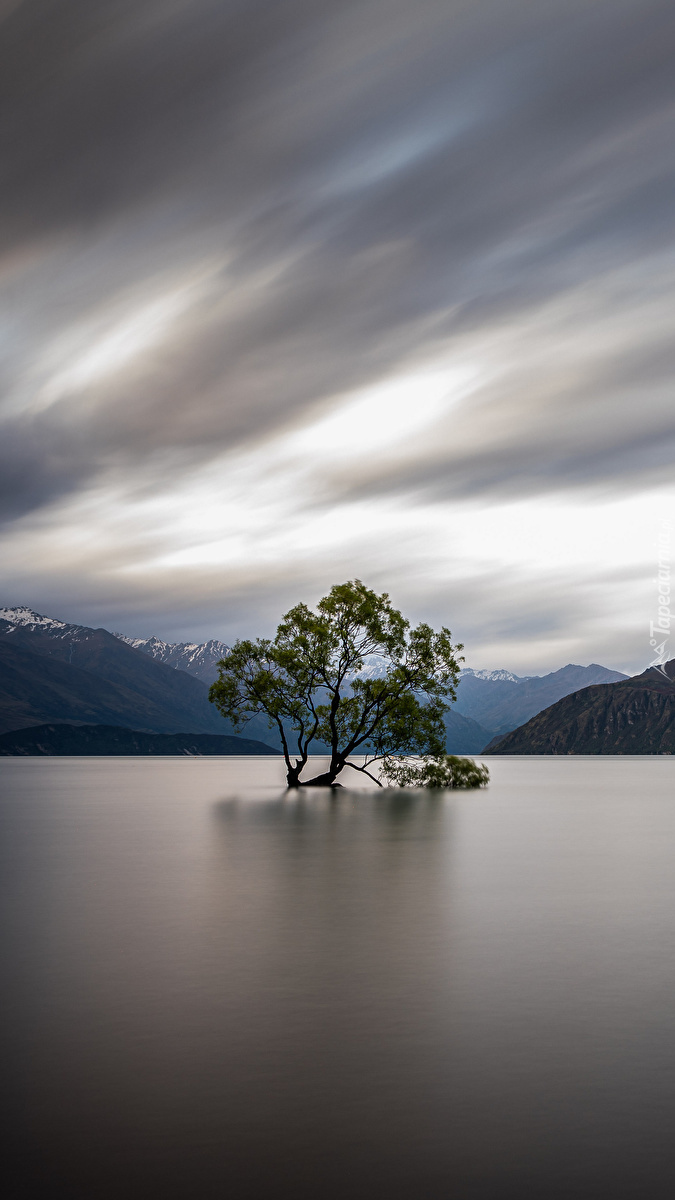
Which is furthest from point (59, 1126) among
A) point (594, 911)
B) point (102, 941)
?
point (594, 911)

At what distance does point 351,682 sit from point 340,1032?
6692 cm

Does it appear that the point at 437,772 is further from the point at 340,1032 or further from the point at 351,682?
the point at 340,1032

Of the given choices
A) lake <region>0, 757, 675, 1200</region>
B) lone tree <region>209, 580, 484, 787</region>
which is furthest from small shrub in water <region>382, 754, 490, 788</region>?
lake <region>0, 757, 675, 1200</region>

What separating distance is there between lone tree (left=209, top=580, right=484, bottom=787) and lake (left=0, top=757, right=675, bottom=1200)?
48255 mm

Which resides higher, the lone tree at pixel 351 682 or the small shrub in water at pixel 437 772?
the lone tree at pixel 351 682

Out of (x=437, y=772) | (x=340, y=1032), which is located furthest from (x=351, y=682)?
(x=340, y=1032)

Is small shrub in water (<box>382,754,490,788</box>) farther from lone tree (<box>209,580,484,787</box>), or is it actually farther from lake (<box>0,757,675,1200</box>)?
lake (<box>0,757,675,1200</box>)

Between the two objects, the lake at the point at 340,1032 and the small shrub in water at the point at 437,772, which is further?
the small shrub in water at the point at 437,772

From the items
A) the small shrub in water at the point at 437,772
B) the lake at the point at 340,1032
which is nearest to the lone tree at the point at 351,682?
the small shrub in water at the point at 437,772

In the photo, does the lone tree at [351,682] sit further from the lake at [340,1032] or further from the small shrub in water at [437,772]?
the lake at [340,1032]

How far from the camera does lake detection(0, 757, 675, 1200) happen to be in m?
8.53

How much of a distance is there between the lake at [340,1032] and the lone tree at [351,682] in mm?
48255

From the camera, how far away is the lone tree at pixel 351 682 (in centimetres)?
7975

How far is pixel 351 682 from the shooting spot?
79500mm
